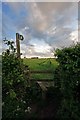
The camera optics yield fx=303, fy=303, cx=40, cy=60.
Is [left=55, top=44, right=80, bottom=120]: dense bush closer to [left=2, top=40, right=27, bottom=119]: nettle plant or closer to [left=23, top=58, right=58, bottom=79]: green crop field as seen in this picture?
[left=23, top=58, right=58, bottom=79]: green crop field

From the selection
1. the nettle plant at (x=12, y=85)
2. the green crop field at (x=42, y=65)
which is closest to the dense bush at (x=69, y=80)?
the green crop field at (x=42, y=65)

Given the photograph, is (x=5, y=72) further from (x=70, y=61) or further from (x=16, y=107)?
(x=70, y=61)

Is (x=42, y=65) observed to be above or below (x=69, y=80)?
above

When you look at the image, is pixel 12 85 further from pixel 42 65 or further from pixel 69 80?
pixel 42 65

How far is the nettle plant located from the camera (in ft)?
24.1

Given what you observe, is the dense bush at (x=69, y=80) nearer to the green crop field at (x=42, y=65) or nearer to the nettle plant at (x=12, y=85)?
the green crop field at (x=42, y=65)

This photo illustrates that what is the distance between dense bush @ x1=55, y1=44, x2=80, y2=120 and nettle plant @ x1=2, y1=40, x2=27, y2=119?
973 mm

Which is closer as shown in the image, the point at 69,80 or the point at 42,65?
the point at 69,80

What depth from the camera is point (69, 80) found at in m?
7.44

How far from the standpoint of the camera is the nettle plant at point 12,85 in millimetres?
7359

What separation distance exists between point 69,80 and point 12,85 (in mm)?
1411

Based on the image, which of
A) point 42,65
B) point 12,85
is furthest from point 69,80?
point 42,65

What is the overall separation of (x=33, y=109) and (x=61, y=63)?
157 centimetres

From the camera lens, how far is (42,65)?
29.4ft
